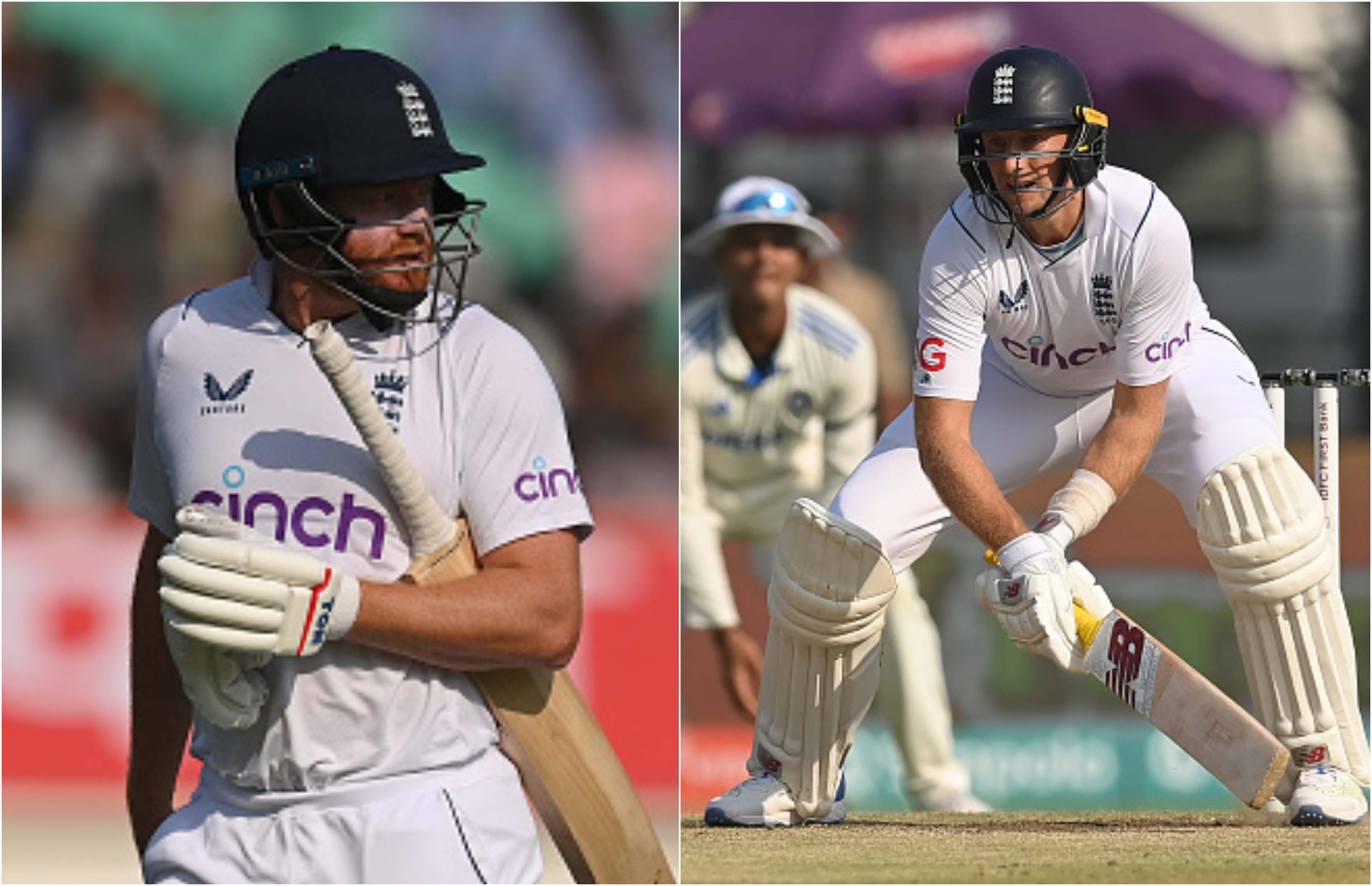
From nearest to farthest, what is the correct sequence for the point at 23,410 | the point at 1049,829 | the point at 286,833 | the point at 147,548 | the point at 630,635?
the point at 286,833 < the point at 147,548 < the point at 1049,829 < the point at 630,635 < the point at 23,410

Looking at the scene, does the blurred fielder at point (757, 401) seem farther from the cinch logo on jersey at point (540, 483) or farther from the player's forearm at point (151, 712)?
the cinch logo on jersey at point (540, 483)

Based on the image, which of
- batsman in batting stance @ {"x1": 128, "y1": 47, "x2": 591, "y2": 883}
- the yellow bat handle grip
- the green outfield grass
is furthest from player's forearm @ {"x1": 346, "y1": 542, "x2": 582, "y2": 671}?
the yellow bat handle grip

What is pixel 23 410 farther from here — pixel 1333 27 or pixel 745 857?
pixel 1333 27

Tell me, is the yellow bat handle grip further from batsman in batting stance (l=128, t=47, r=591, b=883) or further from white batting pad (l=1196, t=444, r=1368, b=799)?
batsman in batting stance (l=128, t=47, r=591, b=883)

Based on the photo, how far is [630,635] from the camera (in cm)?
785

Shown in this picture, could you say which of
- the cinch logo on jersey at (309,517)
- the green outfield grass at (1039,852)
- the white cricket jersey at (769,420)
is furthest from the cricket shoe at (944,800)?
the cinch logo on jersey at (309,517)

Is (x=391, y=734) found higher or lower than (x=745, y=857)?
higher

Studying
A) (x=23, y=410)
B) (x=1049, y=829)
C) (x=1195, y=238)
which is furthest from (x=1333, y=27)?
(x=1049, y=829)

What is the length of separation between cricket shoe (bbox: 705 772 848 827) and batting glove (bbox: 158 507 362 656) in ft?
8.56

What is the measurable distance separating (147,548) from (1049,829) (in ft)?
8.47

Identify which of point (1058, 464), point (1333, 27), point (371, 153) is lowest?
point (1058, 464)

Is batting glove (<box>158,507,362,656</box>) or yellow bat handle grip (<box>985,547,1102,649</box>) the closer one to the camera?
batting glove (<box>158,507,362,656</box>)

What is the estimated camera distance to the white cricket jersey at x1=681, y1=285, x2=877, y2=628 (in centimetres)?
724

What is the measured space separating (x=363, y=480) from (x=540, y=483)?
22cm
